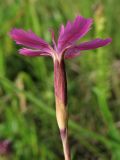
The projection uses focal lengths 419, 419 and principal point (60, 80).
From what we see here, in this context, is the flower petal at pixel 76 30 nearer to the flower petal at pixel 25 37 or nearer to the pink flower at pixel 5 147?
the flower petal at pixel 25 37

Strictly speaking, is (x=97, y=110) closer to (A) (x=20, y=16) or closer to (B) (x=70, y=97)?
(B) (x=70, y=97)

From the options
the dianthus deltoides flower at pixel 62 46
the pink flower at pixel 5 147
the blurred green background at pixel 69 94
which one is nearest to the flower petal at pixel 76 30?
the dianthus deltoides flower at pixel 62 46

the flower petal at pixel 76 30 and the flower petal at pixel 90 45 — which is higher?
the flower petal at pixel 76 30

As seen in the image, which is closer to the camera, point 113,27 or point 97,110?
point 97,110

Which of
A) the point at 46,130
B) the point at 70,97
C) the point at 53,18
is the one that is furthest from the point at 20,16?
the point at 46,130

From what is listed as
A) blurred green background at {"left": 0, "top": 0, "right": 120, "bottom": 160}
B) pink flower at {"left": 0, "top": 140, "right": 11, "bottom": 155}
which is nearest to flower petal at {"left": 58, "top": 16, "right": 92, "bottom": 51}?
blurred green background at {"left": 0, "top": 0, "right": 120, "bottom": 160}

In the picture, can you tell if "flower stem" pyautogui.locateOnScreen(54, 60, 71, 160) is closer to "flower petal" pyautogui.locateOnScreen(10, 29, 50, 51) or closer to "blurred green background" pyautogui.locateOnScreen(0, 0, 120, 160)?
"flower petal" pyautogui.locateOnScreen(10, 29, 50, 51)

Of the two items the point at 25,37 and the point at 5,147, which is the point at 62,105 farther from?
the point at 5,147
